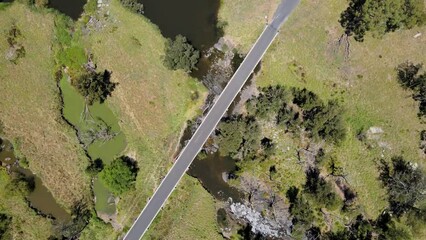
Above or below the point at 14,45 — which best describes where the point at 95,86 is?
above

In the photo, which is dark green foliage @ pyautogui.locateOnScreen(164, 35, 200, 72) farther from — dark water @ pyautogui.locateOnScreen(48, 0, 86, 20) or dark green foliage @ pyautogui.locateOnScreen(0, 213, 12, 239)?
dark green foliage @ pyautogui.locateOnScreen(0, 213, 12, 239)

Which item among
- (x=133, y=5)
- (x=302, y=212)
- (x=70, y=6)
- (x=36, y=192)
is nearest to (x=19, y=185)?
(x=36, y=192)

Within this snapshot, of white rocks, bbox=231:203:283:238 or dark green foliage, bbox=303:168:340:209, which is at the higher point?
dark green foliage, bbox=303:168:340:209

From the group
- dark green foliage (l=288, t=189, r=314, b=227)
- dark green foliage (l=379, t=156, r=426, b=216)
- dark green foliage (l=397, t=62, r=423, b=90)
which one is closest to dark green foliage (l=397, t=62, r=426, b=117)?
dark green foliage (l=397, t=62, r=423, b=90)

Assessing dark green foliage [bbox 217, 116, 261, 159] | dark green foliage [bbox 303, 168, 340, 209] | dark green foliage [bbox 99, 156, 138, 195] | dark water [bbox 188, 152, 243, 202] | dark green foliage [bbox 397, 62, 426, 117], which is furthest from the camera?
dark water [bbox 188, 152, 243, 202]

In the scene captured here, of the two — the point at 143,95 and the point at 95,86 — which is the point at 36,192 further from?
the point at 143,95
